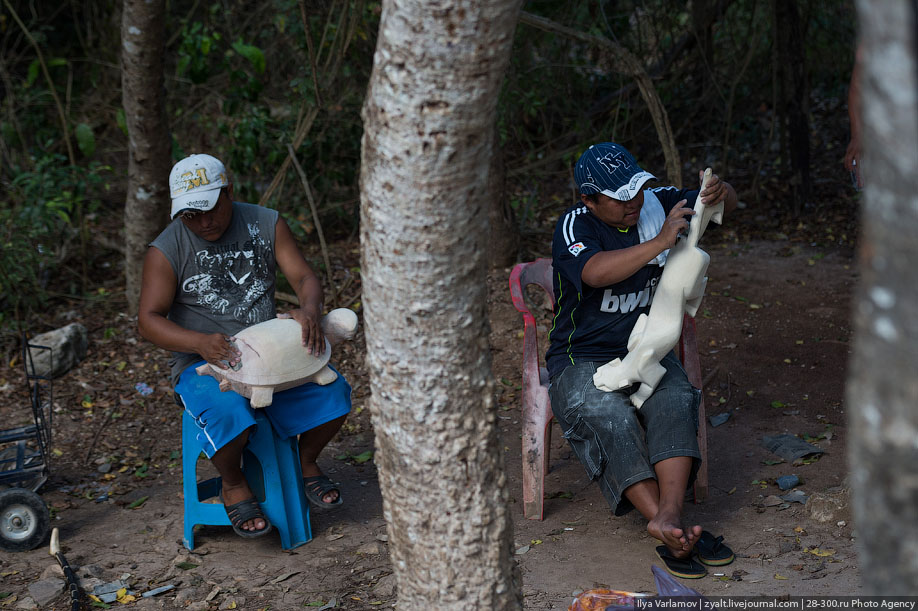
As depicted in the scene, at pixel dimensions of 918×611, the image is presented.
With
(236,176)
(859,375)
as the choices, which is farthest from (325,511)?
(236,176)

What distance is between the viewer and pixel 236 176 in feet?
20.6

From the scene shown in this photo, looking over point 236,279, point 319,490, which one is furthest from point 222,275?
point 319,490

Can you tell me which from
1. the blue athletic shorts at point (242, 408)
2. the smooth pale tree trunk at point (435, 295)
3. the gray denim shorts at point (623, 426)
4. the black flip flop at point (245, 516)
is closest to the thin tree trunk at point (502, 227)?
the blue athletic shorts at point (242, 408)

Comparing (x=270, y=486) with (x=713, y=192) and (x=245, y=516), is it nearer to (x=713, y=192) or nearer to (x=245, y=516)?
(x=245, y=516)

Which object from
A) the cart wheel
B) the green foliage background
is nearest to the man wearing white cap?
the cart wheel

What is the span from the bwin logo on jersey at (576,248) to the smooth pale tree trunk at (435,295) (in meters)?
1.21

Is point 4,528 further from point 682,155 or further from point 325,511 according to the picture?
point 682,155

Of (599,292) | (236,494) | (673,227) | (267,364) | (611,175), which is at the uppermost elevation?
(611,175)

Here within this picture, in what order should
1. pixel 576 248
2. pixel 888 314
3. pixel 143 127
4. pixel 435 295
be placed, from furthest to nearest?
pixel 143 127
pixel 576 248
pixel 435 295
pixel 888 314

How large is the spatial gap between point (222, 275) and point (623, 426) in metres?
1.69

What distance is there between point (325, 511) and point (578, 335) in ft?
4.47

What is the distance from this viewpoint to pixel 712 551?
9.48ft

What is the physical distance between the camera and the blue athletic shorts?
3094 millimetres

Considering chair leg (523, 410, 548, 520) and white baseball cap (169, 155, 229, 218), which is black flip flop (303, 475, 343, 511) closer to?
chair leg (523, 410, 548, 520)
